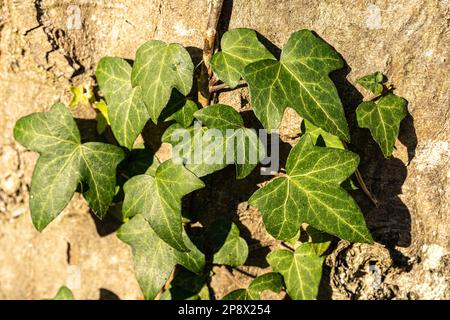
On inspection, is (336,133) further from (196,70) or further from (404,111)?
(196,70)

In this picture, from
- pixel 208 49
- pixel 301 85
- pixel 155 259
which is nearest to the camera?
pixel 301 85

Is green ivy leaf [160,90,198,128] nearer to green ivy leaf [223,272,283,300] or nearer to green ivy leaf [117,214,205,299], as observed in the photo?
green ivy leaf [117,214,205,299]

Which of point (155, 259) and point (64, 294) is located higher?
point (155, 259)

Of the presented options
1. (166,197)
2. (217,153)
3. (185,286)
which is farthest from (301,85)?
(185,286)

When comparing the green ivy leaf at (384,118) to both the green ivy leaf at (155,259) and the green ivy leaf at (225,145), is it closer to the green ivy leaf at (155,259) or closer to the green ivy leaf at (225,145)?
the green ivy leaf at (225,145)

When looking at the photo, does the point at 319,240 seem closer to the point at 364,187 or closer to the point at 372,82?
the point at 364,187

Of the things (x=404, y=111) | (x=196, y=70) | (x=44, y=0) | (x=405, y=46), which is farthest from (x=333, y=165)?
(x=44, y=0)

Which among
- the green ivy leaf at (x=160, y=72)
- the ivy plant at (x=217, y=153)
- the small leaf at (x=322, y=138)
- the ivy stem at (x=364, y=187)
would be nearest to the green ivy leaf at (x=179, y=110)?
the ivy plant at (x=217, y=153)
